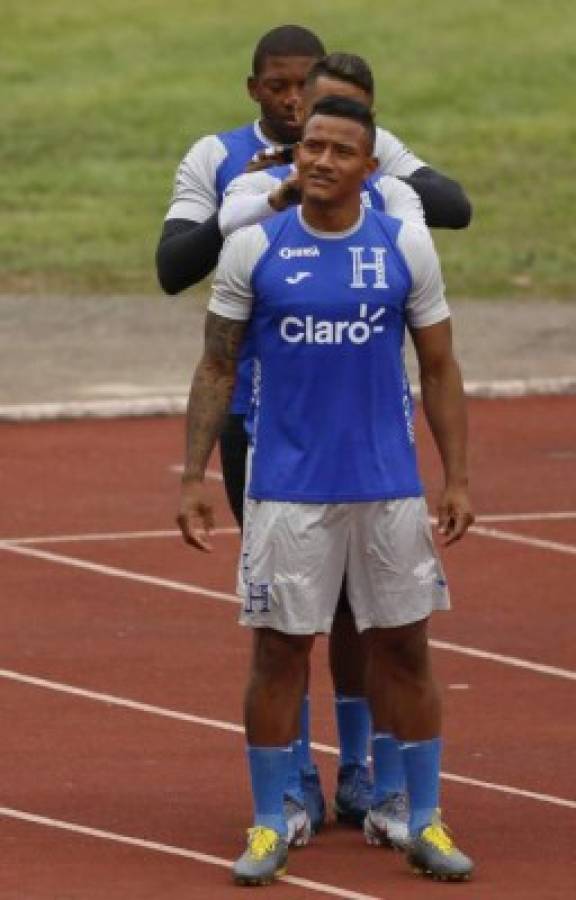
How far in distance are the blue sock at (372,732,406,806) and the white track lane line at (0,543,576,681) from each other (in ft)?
8.81

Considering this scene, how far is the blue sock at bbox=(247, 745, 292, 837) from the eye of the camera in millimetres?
10336

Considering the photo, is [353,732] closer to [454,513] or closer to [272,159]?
[454,513]

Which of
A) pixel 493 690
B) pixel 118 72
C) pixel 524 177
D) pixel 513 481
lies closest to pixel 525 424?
pixel 513 481

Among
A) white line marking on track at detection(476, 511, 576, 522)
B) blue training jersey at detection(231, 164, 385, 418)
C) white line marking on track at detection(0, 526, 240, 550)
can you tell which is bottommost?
white line marking on track at detection(0, 526, 240, 550)

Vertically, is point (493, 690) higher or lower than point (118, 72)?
lower

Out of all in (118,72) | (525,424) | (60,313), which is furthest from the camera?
(118,72)

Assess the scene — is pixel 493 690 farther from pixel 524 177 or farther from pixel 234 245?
pixel 524 177

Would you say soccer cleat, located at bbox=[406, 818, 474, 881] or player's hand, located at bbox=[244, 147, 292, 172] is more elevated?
player's hand, located at bbox=[244, 147, 292, 172]

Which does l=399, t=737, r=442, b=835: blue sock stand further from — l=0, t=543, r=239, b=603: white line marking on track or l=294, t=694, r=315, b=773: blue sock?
l=0, t=543, r=239, b=603: white line marking on track

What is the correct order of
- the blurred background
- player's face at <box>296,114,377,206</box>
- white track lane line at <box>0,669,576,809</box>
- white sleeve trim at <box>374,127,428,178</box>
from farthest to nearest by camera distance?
the blurred background
white track lane line at <box>0,669,576,809</box>
white sleeve trim at <box>374,127,428,178</box>
player's face at <box>296,114,377,206</box>

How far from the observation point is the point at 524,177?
32.8m

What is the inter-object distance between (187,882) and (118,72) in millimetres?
29281

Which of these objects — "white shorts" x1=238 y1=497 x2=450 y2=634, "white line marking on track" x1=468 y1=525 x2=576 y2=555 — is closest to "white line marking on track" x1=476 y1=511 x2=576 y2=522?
"white line marking on track" x1=468 y1=525 x2=576 y2=555

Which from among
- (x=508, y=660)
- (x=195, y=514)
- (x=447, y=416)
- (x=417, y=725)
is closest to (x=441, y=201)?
(x=447, y=416)
